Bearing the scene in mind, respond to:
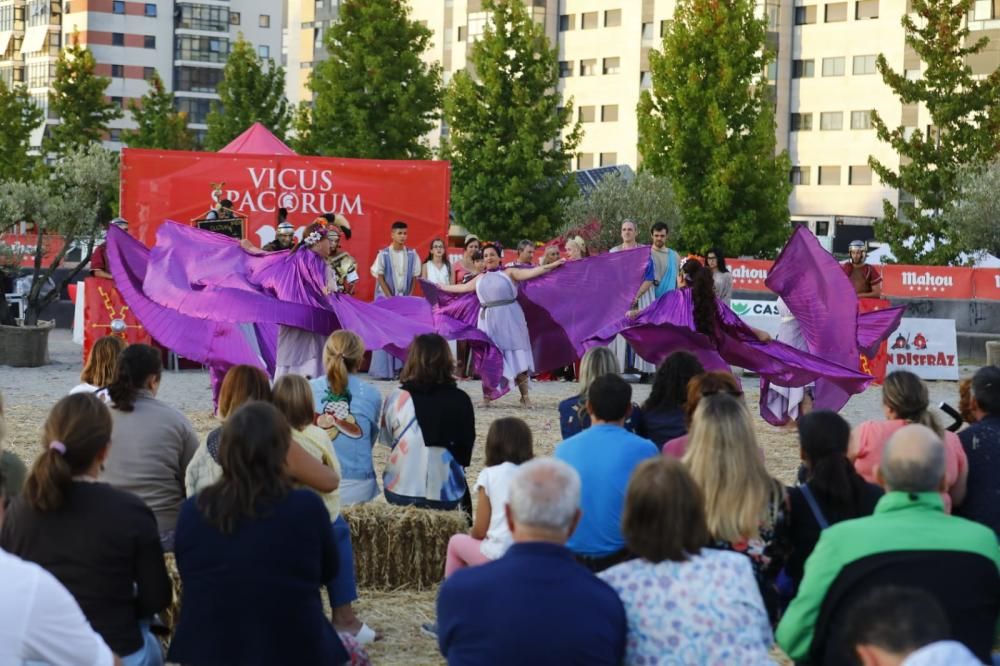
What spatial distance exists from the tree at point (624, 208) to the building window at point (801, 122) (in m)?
33.1

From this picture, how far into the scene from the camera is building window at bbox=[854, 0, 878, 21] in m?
71.4

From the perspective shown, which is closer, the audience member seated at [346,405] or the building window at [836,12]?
the audience member seated at [346,405]

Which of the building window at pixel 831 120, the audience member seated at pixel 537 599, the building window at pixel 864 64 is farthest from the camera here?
the building window at pixel 831 120

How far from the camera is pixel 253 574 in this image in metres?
4.96

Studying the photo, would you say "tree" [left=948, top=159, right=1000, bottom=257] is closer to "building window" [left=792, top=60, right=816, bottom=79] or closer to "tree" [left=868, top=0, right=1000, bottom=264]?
"tree" [left=868, top=0, right=1000, bottom=264]

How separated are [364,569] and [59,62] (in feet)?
183

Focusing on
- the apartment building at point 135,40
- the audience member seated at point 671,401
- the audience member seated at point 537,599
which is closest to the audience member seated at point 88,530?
the audience member seated at point 537,599

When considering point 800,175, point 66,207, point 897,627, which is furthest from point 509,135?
point 897,627

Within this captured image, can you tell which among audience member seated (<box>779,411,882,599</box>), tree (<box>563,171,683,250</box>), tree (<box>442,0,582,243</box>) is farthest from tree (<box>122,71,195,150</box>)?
audience member seated (<box>779,411,882,599</box>)

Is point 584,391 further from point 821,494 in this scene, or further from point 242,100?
point 242,100

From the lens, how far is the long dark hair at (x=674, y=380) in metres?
7.32

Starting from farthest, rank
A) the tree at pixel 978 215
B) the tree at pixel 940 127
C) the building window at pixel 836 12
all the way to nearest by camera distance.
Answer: the building window at pixel 836 12
the tree at pixel 940 127
the tree at pixel 978 215

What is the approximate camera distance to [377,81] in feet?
147

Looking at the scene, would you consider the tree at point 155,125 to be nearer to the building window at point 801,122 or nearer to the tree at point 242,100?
the tree at point 242,100
